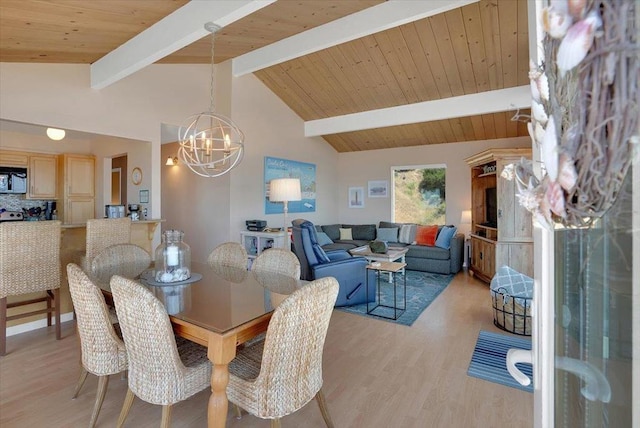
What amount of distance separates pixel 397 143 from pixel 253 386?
6538 mm

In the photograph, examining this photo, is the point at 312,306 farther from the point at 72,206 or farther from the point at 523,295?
the point at 72,206

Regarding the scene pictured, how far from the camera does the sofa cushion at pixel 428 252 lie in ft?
19.5

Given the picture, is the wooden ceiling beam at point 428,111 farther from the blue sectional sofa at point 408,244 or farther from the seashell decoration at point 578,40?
the seashell decoration at point 578,40

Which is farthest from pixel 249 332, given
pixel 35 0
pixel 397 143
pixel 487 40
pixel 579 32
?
pixel 397 143

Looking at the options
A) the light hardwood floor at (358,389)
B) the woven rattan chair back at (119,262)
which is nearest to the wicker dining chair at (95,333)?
the light hardwood floor at (358,389)

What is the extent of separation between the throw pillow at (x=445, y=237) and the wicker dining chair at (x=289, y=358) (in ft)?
16.4

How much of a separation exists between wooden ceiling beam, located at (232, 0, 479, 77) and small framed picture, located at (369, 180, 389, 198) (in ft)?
12.9

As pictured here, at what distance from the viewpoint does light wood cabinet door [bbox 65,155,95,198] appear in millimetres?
5555

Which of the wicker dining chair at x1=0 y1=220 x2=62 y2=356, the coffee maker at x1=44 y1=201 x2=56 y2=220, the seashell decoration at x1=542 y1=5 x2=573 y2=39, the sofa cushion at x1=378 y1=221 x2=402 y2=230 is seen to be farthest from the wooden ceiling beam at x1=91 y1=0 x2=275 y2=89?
the sofa cushion at x1=378 y1=221 x2=402 y2=230

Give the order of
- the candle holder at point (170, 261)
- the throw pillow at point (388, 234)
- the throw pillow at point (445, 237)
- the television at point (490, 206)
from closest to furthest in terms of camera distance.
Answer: the candle holder at point (170, 261) < the television at point (490, 206) < the throw pillow at point (445, 237) < the throw pillow at point (388, 234)

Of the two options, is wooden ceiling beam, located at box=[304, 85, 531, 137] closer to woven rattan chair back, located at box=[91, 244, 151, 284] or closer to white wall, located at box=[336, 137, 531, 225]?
white wall, located at box=[336, 137, 531, 225]

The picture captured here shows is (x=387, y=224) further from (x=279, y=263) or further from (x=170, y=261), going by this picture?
(x=170, y=261)

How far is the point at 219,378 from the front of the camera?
60.1 inches

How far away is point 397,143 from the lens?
7.26m
